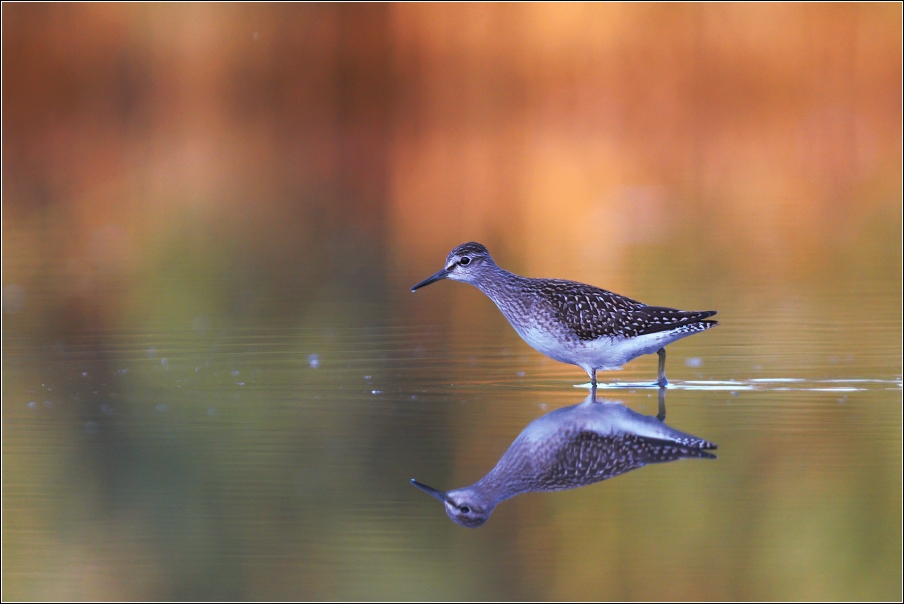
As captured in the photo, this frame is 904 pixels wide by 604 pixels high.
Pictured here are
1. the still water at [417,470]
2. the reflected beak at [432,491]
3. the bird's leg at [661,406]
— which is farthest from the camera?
the bird's leg at [661,406]

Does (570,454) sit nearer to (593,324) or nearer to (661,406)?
(661,406)

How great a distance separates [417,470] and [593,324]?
216cm

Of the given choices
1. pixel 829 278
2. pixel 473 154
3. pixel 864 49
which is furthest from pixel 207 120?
pixel 829 278

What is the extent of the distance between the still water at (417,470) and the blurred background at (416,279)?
0.02 metres

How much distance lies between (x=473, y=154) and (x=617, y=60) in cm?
384

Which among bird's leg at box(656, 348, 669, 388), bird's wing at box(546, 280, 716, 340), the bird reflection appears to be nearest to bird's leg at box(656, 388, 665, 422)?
the bird reflection

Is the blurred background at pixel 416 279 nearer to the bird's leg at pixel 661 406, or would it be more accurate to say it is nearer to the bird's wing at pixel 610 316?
the bird's leg at pixel 661 406

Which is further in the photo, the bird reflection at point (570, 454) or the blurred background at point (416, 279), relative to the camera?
the bird reflection at point (570, 454)

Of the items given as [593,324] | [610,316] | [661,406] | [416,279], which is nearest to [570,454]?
[661,406]

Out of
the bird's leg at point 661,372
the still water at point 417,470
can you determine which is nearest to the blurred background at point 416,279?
the still water at point 417,470

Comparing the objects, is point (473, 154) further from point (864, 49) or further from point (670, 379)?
point (670, 379)

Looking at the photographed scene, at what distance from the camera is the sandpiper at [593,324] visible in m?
7.63

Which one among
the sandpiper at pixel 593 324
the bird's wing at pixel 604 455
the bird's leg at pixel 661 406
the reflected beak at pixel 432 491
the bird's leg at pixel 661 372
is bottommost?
the reflected beak at pixel 432 491

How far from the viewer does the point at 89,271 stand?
12.6 m
